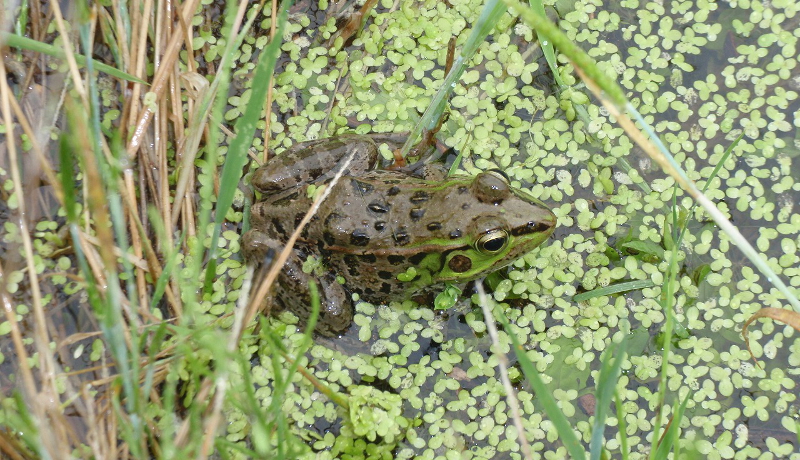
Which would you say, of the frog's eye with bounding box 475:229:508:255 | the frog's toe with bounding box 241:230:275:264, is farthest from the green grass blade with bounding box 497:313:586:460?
the frog's toe with bounding box 241:230:275:264

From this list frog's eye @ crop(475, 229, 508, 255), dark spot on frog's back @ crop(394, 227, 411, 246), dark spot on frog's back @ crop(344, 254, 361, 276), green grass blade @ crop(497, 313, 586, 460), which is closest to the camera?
green grass blade @ crop(497, 313, 586, 460)

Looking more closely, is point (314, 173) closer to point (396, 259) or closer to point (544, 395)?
point (396, 259)

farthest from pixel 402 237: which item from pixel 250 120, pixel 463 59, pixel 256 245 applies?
pixel 250 120

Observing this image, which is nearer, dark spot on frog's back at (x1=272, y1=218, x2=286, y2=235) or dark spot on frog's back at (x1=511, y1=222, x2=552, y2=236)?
dark spot on frog's back at (x1=511, y1=222, x2=552, y2=236)

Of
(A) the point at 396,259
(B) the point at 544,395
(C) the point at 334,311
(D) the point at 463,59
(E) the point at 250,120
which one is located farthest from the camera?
(C) the point at 334,311

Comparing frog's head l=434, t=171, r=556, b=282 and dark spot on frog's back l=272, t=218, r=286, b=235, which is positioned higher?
frog's head l=434, t=171, r=556, b=282

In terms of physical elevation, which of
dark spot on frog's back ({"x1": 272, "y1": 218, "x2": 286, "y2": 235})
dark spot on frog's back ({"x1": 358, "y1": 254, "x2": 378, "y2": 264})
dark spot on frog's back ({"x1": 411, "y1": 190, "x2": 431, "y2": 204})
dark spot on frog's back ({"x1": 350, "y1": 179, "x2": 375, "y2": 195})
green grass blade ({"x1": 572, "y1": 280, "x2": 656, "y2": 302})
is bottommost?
green grass blade ({"x1": 572, "y1": 280, "x2": 656, "y2": 302})

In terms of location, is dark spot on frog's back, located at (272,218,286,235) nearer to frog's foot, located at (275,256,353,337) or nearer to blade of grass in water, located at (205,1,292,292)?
frog's foot, located at (275,256,353,337)
